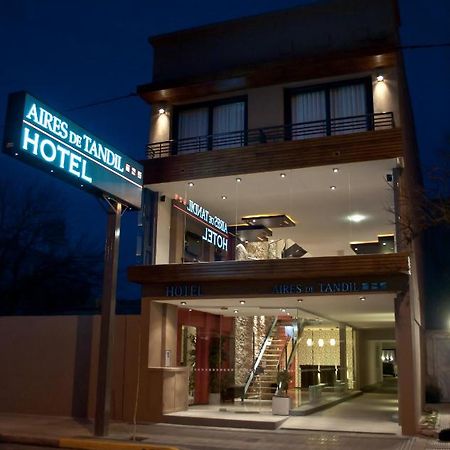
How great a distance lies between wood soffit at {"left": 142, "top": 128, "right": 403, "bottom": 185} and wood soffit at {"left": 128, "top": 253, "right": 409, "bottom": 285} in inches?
106

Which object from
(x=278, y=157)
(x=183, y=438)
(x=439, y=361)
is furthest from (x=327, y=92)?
(x=439, y=361)

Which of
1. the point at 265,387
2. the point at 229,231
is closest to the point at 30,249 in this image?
the point at 229,231

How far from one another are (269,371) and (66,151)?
11091 mm

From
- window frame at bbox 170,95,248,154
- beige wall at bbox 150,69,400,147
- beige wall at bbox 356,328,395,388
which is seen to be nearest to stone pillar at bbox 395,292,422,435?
beige wall at bbox 150,69,400,147

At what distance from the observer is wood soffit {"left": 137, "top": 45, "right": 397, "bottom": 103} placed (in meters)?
18.3

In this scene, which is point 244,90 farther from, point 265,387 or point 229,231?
point 265,387

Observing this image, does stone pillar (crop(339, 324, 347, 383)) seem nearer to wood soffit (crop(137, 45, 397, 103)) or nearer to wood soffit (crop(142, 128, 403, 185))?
wood soffit (crop(142, 128, 403, 185))

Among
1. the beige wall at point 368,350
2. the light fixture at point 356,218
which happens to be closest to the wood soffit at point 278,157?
the light fixture at point 356,218

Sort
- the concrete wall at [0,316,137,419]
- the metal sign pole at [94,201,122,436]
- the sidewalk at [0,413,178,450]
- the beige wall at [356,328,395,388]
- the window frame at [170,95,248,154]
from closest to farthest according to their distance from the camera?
the sidewalk at [0,413,178,450], the metal sign pole at [94,201,122,436], the concrete wall at [0,316,137,419], the window frame at [170,95,248,154], the beige wall at [356,328,395,388]

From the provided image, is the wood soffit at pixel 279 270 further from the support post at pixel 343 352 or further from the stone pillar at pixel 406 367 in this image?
the support post at pixel 343 352

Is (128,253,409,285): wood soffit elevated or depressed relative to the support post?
elevated

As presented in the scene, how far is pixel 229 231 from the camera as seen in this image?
23922 mm

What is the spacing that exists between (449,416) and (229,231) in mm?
10134

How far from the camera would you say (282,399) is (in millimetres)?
18797
